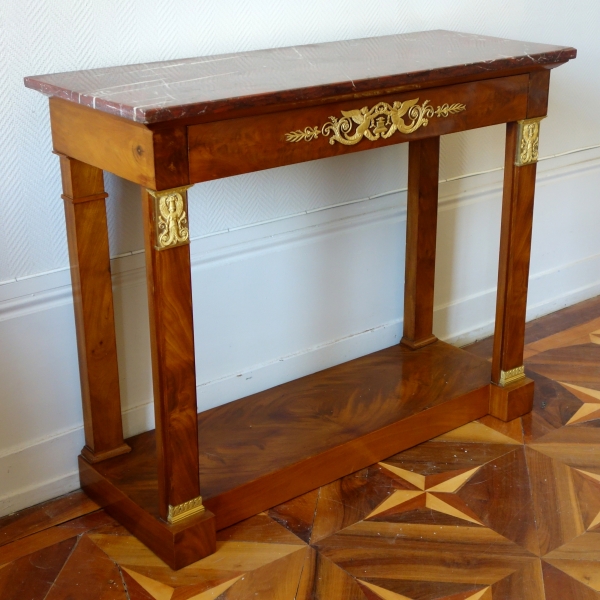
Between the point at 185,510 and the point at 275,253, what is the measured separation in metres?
0.79

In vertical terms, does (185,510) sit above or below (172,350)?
below

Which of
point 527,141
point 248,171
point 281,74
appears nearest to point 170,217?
point 248,171

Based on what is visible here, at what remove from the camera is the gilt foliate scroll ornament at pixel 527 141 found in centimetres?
220

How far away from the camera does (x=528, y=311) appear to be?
3.17 meters

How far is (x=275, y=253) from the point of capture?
2400 mm

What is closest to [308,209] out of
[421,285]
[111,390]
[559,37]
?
[421,285]

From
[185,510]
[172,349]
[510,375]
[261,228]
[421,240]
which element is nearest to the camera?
[172,349]

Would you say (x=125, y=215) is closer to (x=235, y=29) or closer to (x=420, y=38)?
(x=235, y=29)

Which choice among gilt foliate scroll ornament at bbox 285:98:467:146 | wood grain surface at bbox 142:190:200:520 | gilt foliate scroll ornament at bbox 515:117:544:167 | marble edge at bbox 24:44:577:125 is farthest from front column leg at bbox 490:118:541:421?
wood grain surface at bbox 142:190:200:520

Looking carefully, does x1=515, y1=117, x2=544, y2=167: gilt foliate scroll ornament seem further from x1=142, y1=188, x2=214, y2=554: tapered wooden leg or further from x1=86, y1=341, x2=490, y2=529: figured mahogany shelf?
x1=142, y1=188, x2=214, y2=554: tapered wooden leg

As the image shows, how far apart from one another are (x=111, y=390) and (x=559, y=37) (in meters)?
1.86

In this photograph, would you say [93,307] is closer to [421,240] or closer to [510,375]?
[421,240]

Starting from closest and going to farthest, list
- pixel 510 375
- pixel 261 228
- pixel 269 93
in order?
pixel 269 93, pixel 261 228, pixel 510 375

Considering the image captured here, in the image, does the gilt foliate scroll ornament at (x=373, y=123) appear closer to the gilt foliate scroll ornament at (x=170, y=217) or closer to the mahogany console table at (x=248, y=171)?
the mahogany console table at (x=248, y=171)
